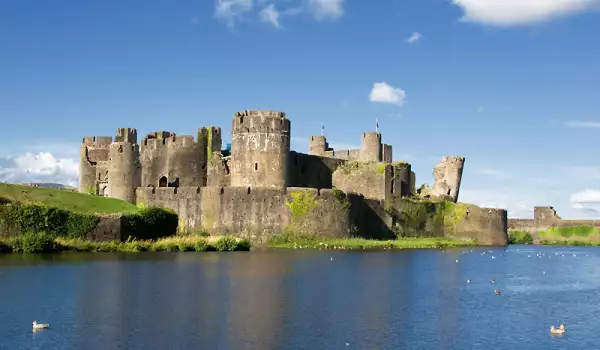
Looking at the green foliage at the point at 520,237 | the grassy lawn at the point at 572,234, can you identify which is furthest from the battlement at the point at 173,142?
the grassy lawn at the point at 572,234

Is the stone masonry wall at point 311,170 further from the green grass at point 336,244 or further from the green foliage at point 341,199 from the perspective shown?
the green grass at point 336,244

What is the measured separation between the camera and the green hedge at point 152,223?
44875 millimetres

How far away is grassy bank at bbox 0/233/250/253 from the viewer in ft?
127

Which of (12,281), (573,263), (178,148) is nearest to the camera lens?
(12,281)

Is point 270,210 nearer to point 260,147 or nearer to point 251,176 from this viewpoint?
point 251,176

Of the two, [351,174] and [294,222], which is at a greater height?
[351,174]

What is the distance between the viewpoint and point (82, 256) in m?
37.8

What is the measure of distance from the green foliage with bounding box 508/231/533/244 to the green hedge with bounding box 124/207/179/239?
1571 inches

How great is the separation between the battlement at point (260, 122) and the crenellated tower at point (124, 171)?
945 cm

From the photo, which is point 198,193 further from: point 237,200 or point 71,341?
point 71,341

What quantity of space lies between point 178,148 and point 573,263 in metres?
26.9

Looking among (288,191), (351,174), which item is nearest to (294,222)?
(288,191)

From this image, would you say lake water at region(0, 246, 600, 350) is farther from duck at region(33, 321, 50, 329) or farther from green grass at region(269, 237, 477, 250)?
green grass at region(269, 237, 477, 250)

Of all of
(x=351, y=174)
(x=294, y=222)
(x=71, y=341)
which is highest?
(x=351, y=174)
